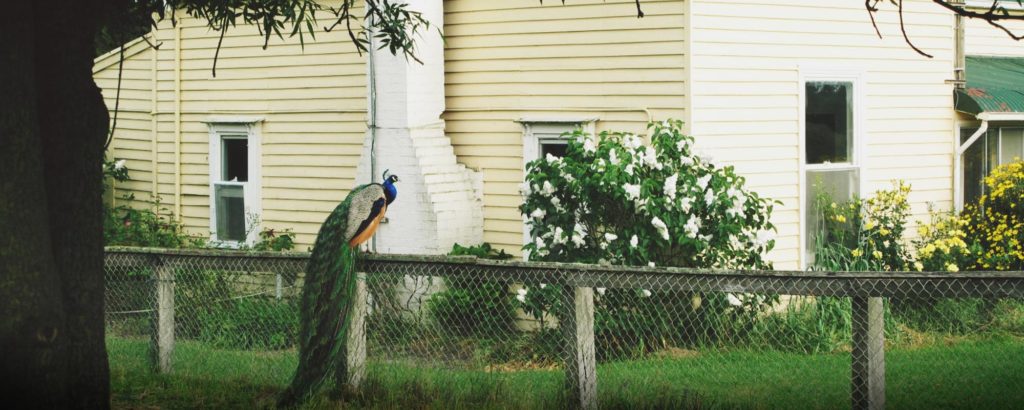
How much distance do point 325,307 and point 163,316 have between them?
169 centimetres

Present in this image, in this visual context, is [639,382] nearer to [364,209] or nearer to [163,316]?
[364,209]

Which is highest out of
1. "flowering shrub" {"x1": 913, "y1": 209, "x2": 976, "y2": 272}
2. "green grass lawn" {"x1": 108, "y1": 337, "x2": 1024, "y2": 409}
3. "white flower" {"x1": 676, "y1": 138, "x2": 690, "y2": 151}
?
"white flower" {"x1": 676, "y1": 138, "x2": 690, "y2": 151}

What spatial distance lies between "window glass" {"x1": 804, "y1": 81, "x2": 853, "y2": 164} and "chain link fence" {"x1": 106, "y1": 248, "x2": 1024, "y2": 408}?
1748 mm

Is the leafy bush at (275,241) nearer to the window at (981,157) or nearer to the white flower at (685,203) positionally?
the white flower at (685,203)

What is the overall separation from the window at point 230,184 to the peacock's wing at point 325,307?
6648 mm

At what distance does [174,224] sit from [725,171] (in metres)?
7.19

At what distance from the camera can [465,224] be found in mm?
12609

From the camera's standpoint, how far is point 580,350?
714cm

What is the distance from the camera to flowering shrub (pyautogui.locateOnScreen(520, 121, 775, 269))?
10289mm

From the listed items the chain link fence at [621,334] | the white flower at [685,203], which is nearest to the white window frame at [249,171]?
the chain link fence at [621,334]

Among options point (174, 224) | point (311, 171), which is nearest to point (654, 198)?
point (311, 171)

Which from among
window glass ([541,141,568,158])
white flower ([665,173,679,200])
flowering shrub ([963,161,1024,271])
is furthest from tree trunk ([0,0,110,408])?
flowering shrub ([963,161,1024,271])

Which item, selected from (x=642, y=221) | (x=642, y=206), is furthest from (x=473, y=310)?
(x=642, y=206)

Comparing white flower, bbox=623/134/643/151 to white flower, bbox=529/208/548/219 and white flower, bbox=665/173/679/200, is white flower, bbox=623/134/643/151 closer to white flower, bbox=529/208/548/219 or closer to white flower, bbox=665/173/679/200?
white flower, bbox=665/173/679/200
